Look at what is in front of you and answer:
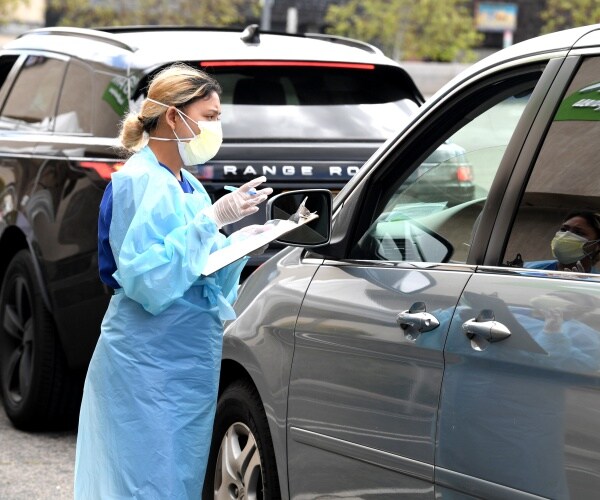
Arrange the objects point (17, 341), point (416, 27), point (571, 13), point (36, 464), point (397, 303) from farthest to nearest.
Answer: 1. point (571, 13)
2. point (416, 27)
3. point (17, 341)
4. point (36, 464)
5. point (397, 303)

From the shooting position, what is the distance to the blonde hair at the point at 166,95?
399 cm

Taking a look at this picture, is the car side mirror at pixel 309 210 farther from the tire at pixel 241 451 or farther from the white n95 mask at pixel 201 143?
the tire at pixel 241 451

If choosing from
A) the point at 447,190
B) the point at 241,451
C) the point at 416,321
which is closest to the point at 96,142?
the point at 241,451

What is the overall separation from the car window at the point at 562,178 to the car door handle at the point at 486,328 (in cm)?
17

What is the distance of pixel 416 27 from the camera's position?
47344mm

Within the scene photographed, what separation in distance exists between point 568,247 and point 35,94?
4.71 meters

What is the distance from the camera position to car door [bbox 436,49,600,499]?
107 inches

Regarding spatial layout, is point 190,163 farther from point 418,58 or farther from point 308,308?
point 418,58

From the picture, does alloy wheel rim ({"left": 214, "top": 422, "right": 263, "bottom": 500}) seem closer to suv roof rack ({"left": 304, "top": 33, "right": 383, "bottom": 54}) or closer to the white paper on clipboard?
the white paper on clipboard

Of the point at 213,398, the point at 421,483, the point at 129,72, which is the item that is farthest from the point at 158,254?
the point at 129,72

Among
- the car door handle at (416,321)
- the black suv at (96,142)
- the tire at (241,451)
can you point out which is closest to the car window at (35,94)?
the black suv at (96,142)

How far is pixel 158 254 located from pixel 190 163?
43 cm

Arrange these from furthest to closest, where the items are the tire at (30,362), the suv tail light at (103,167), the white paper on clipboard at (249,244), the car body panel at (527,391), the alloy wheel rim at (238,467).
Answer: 1. the tire at (30,362)
2. the suv tail light at (103,167)
3. the alloy wheel rim at (238,467)
4. the white paper on clipboard at (249,244)
5. the car body panel at (527,391)

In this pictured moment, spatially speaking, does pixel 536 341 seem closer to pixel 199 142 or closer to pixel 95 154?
pixel 199 142
